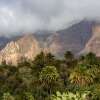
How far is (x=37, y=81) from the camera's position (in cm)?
18788

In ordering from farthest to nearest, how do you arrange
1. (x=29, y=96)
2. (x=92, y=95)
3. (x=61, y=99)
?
(x=29, y=96)
(x=92, y=95)
(x=61, y=99)

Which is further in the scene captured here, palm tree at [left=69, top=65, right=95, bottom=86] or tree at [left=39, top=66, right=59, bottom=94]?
tree at [left=39, top=66, right=59, bottom=94]

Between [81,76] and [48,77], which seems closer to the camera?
[81,76]

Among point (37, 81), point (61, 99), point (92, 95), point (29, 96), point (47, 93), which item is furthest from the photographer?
point (37, 81)

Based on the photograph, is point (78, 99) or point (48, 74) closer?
point (78, 99)

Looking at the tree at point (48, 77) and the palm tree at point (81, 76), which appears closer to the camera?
the palm tree at point (81, 76)

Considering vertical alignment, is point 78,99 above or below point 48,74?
below

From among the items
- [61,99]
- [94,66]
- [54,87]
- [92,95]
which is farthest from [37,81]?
[61,99]

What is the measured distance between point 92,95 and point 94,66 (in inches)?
1951

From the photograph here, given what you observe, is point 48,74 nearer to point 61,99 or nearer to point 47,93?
point 47,93

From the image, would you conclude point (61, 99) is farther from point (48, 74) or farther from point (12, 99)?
point (48, 74)

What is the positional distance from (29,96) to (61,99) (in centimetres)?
6909

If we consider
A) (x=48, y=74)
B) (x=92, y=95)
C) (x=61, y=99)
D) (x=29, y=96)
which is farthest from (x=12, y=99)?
(x=61, y=99)

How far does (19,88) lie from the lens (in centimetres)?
19788
